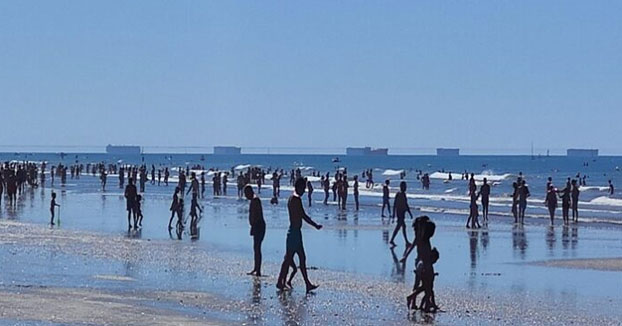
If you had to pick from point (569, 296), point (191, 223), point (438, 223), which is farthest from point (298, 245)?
point (438, 223)

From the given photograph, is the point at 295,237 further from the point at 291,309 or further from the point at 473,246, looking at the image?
the point at 473,246

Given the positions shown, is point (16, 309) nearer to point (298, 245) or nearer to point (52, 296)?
point (52, 296)

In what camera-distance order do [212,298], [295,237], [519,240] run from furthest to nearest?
1. [519,240]
2. [295,237]
3. [212,298]

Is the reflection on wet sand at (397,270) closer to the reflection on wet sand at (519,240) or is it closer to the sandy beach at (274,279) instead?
the sandy beach at (274,279)

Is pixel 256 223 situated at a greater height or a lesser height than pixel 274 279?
greater

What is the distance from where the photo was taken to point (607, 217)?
47.2 meters

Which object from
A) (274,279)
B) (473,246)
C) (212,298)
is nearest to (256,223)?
(274,279)

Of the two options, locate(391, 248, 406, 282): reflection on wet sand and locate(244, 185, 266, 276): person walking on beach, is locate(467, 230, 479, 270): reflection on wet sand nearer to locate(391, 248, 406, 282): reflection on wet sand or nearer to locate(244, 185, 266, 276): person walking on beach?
locate(391, 248, 406, 282): reflection on wet sand

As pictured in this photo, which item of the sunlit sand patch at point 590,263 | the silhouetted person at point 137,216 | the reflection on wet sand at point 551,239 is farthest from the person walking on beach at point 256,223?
the silhouetted person at point 137,216

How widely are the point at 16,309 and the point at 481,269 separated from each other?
34.1 feet

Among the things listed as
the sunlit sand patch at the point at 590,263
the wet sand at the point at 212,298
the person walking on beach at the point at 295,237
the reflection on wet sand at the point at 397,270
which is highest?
the person walking on beach at the point at 295,237

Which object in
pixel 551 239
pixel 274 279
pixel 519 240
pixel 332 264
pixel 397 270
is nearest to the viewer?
pixel 274 279

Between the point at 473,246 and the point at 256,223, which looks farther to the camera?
the point at 473,246

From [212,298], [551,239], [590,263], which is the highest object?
[212,298]
